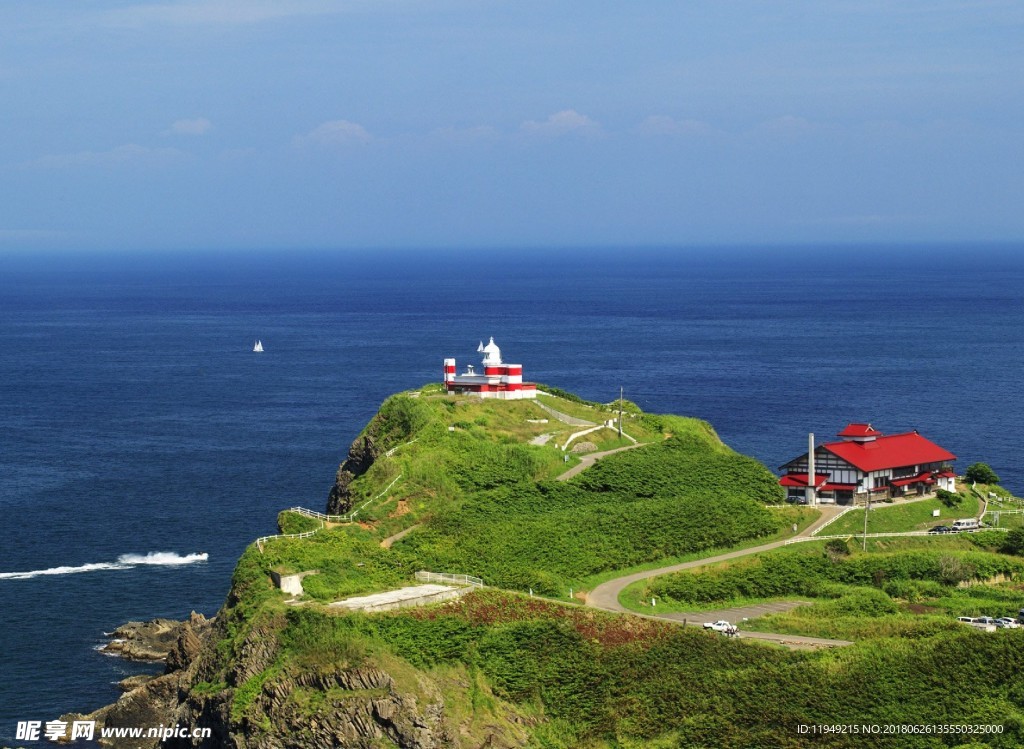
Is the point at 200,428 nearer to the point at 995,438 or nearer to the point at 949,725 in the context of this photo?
the point at 995,438

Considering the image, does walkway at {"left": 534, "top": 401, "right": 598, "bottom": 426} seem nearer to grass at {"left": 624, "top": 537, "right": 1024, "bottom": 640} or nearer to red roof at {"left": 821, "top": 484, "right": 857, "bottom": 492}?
red roof at {"left": 821, "top": 484, "right": 857, "bottom": 492}

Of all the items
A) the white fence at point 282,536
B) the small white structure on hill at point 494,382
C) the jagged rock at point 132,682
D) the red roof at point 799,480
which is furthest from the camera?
the small white structure on hill at point 494,382

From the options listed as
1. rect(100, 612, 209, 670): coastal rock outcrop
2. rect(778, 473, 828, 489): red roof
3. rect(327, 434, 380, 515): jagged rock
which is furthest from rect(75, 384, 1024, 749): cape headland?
rect(327, 434, 380, 515): jagged rock

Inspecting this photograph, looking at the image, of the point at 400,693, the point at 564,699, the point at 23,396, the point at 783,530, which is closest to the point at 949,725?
the point at 564,699

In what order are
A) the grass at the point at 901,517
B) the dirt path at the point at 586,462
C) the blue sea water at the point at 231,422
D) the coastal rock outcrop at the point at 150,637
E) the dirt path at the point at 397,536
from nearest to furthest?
the dirt path at the point at 397,536 < the coastal rock outcrop at the point at 150,637 < the grass at the point at 901,517 < the dirt path at the point at 586,462 < the blue sea water at the point at 231,422

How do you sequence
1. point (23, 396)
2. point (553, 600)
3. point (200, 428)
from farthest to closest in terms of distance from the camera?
point (23, 396) < point (200, 428) < point (553, 600)

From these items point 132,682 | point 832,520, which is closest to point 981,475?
point 832,520

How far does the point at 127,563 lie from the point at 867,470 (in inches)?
1733

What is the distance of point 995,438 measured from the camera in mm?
118312

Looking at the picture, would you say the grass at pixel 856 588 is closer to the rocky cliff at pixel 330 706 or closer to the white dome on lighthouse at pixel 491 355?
the rocky cliff at pixel 330 706

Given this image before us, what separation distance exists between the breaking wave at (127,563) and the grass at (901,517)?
38534mm

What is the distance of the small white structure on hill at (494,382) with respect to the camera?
94375mm

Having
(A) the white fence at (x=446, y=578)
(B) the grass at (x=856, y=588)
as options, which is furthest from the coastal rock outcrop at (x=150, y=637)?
(B) the grass at (x=856, y=588)

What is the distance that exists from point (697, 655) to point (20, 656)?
36199mm
